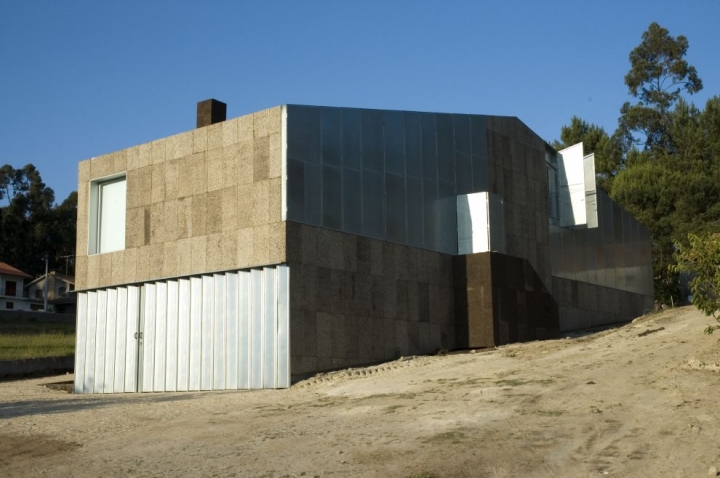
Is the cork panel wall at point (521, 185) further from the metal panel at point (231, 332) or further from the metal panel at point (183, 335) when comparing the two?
the metal panel at point (183, 335)

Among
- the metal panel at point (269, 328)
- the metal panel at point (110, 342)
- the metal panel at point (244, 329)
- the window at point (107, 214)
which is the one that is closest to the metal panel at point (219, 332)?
the metal panel at point (244, 329)

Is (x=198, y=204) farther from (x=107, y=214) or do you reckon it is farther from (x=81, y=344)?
(x=81, y=344)

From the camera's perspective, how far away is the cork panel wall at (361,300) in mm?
21062

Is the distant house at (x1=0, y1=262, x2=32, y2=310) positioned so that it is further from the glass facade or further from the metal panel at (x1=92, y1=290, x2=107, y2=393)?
the glass facade

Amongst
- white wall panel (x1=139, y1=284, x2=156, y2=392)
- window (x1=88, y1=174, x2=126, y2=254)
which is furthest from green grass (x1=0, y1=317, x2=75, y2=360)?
white wall panel (x1=139, y1=284, x2=156, y2=392)

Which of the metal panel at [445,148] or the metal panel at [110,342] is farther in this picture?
the metal panel at [445,148]

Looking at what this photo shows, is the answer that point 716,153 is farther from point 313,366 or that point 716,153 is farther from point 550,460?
point 550,460

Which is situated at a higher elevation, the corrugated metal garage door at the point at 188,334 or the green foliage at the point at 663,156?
the green foliage at the point at 663,156

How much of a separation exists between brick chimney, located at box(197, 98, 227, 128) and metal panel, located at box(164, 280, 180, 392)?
478 cm

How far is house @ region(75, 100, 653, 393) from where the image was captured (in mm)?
21297

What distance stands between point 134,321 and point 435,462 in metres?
14.9

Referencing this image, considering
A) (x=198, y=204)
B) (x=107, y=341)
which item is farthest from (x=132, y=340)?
(x=198, y=204)

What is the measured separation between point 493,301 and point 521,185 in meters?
6.04

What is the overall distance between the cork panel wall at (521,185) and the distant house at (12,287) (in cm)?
6313
